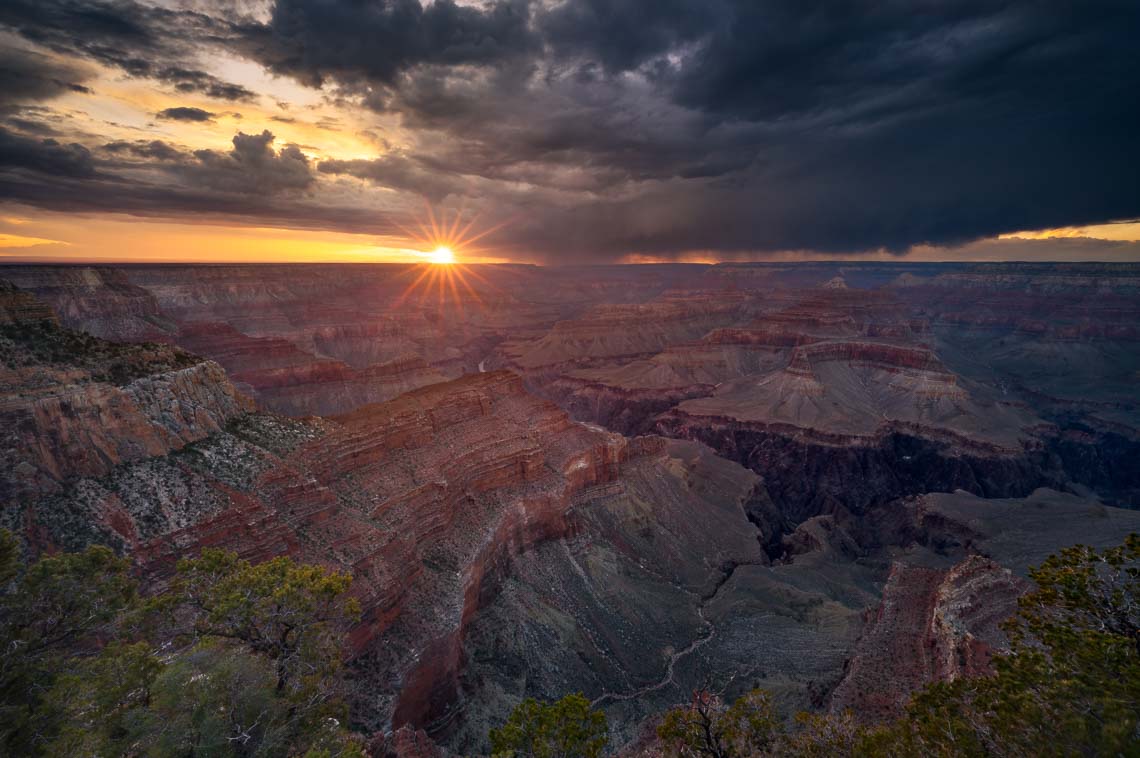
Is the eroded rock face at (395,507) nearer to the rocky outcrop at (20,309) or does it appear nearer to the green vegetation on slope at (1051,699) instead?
the rocky outcrop at (20,309)

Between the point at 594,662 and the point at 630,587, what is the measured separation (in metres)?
9.87

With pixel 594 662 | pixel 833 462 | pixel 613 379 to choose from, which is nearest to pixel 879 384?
pixel 833 462

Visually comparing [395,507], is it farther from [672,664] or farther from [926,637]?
[926,637]

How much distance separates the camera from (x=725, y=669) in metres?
39.8

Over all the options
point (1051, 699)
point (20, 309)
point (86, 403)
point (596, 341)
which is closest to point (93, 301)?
point (20, 309)

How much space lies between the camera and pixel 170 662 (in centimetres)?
1811

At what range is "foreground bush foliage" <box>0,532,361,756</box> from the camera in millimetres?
13641

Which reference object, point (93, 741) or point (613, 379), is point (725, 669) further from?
point (613, 379)

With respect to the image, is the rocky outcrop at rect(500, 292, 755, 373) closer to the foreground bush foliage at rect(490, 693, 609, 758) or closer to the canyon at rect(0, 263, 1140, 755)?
the canyon at rect(0, 263, 1140, 755)

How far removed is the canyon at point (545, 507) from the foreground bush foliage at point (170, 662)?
9.19m

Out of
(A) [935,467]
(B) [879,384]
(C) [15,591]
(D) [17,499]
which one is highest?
(C) [15,591]

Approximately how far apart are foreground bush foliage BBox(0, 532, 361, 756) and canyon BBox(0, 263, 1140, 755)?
919 centimetres

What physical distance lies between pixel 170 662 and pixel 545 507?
33.1 metres

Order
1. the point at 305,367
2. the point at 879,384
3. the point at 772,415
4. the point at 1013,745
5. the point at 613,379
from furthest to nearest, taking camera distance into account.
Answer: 1. the point at 613,379
2. the point at 879,384
3. the point at 772,415
4. the point at 305,367
5. the point at 1013,745
